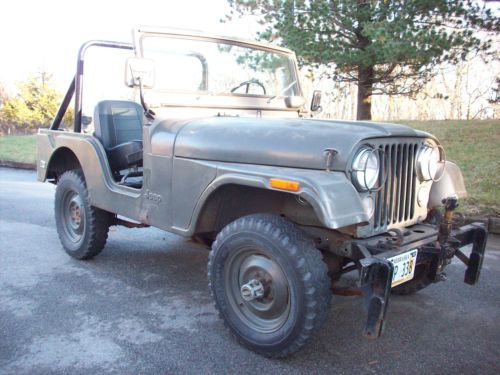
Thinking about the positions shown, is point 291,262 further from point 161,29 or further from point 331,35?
point 331,35

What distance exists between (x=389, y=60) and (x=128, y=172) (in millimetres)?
6321

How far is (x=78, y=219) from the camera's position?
14.3 ft

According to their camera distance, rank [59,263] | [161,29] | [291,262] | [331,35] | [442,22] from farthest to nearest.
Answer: [331,35]
[442,22]
[59,263]
[161,29]
[291,262]

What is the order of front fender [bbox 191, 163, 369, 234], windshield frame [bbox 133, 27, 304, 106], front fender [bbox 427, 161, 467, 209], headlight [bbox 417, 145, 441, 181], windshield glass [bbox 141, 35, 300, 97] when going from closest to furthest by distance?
front fender [bbox 191, 163, 369, 234] < headlight [bbox 417, 145, 441, 181] < front fender [bbox 427, 161, 467, 209] < windshield frame [bbox 133, 27, 304, 106] < windshield glass [bbox 141, 35, 300, 97]

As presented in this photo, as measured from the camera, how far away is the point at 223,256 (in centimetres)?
270

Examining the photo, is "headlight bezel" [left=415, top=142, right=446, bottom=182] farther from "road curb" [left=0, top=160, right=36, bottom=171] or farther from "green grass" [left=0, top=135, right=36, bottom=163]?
"green grass" [left=0, top=135, right=36, bottom=163]

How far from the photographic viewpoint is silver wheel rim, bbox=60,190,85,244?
429 centimetres

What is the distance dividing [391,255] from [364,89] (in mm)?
8771

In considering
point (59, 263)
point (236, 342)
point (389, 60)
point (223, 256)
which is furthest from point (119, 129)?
point (389, 60)

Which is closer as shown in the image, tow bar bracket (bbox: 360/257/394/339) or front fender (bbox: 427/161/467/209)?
tow bar bracket (bbox: 360/257/394/339)

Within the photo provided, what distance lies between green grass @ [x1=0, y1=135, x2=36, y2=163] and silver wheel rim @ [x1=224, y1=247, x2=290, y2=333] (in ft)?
35.3

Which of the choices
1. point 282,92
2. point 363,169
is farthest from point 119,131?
point 363,169

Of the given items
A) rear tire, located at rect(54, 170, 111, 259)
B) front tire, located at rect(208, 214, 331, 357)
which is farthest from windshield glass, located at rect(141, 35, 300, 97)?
front tire, located at rect(208, 214, 331, 357)

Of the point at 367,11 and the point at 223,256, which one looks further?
the point at 367,11
